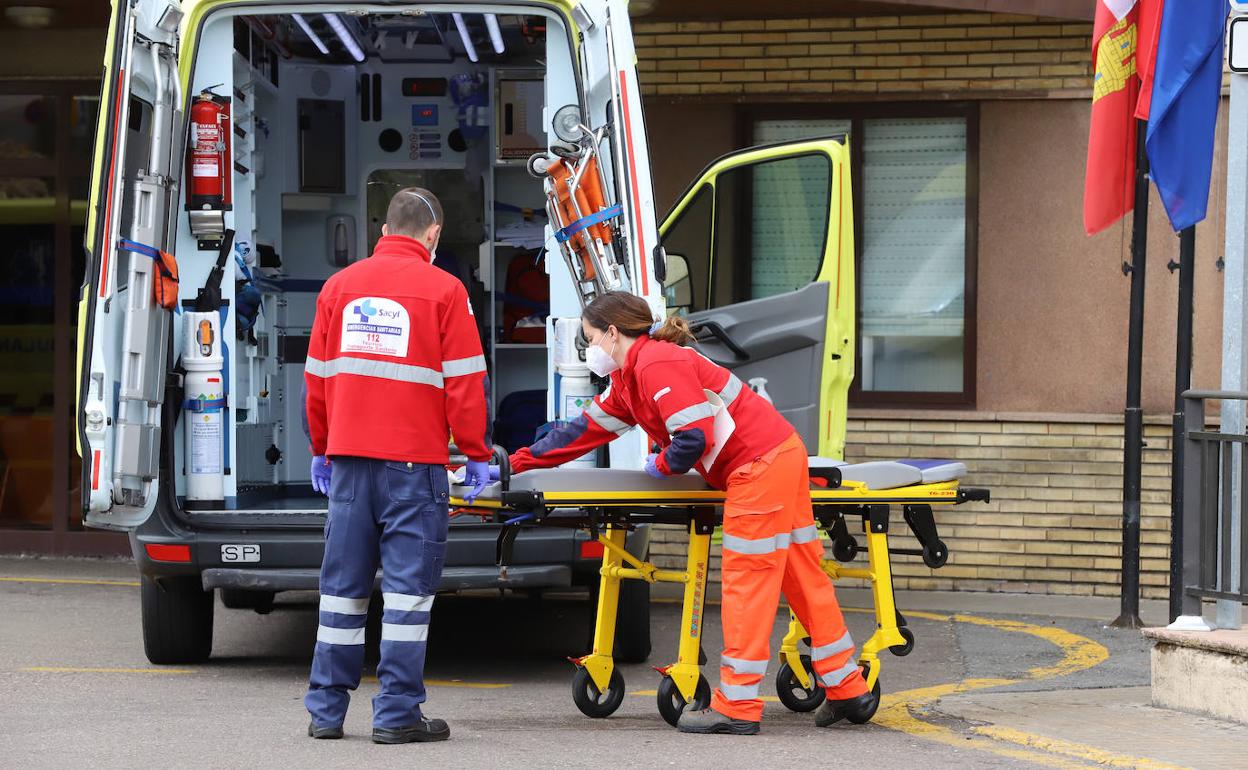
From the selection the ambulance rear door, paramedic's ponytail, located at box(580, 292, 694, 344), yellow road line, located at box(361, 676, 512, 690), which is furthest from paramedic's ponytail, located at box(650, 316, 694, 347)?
yellow road line, located at box(361, 676, 512, 690)

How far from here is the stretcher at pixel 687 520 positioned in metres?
5.74

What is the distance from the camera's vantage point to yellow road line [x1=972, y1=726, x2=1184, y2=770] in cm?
520

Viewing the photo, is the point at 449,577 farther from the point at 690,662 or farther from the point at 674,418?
the point at 674,418

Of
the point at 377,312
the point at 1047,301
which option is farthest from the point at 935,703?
the point at 1047,301

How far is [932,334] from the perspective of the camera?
33.4 ft

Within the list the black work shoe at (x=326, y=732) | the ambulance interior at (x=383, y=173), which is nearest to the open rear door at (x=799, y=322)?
the ambulance interior at (x=383, y=173)

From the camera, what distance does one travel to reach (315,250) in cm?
952

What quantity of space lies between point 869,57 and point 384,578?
557cm

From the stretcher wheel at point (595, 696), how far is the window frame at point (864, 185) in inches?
172

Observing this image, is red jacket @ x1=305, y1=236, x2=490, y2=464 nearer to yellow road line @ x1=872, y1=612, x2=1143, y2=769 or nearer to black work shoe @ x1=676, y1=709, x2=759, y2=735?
black work shoe @ x1=676, y1=709, x2=759, y2=735

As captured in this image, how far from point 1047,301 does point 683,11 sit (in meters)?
2.62

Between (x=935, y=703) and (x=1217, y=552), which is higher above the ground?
(x=1217, y=552)

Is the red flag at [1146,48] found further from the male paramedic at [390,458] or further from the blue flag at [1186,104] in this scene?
the male paramedic at [390,458]

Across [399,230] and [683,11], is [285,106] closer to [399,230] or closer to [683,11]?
[683,11]
